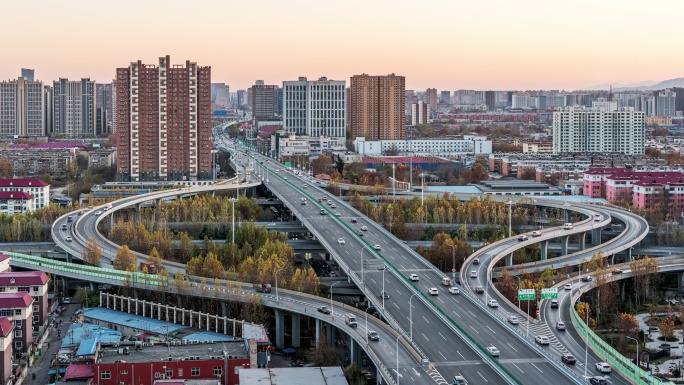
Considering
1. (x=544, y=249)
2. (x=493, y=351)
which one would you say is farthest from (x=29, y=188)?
(x=493, y=351)

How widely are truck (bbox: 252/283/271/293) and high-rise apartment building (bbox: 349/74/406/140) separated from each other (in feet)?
205

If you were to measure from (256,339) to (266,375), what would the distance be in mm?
3845

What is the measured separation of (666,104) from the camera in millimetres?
151250

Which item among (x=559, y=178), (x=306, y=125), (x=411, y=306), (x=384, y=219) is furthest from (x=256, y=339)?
(x=306, y=125)

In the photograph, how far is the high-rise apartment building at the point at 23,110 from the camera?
101 m

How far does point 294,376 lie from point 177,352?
11.5ft

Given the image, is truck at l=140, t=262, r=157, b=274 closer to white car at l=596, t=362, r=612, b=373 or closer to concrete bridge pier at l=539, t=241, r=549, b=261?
concrete bridge pier at l=539, t=241, r=549, b=261

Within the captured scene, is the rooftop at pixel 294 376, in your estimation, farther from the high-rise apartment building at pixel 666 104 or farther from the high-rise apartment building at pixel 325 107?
the high-rise apartment building at pixel 666 104

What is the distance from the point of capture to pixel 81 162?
245ft

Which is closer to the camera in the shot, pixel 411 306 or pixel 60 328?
pixel 411 306

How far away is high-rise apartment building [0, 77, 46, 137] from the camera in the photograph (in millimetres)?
100625

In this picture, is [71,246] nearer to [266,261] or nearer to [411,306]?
[266,261]

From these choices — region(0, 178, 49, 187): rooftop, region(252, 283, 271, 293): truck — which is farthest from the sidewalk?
region(0, 178, 49, 187): rooftop

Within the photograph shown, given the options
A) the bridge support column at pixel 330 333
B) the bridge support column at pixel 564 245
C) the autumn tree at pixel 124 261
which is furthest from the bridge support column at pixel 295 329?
the bridge support column at pixel 564 245
